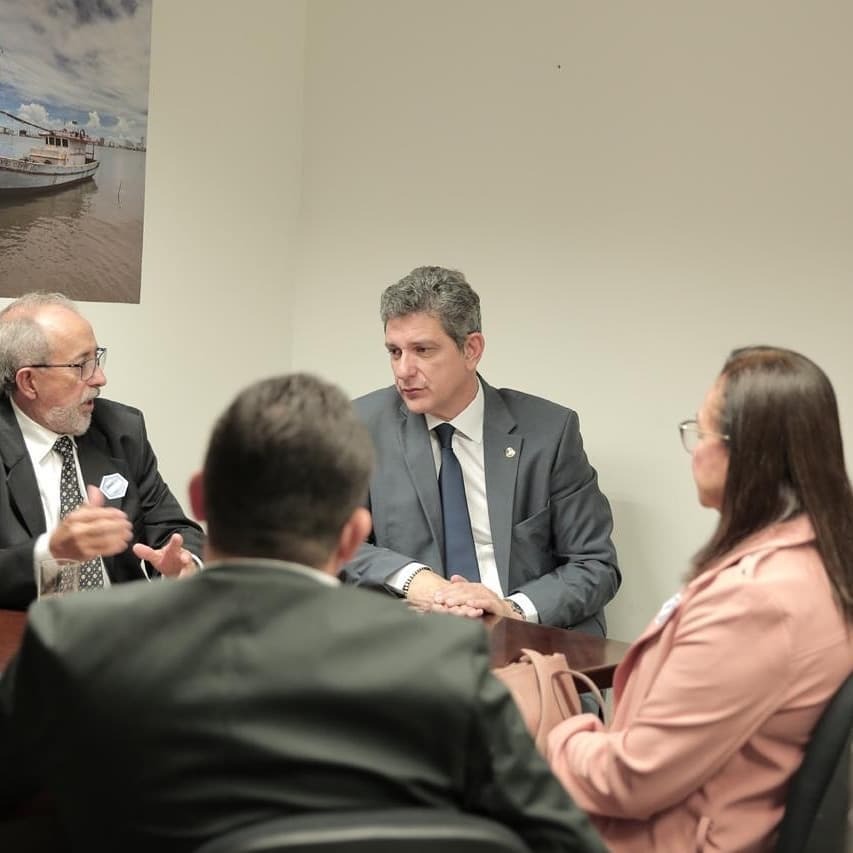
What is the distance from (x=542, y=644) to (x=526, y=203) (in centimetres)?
197

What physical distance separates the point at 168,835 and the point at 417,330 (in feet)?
7.37

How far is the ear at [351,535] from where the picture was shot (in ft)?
4.55

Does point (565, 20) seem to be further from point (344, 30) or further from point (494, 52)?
point (344, 30)

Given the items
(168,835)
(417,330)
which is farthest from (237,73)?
(168,835)

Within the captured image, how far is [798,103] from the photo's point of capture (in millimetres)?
3322

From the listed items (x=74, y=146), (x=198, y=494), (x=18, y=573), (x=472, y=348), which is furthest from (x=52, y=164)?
(x=198, y=494)

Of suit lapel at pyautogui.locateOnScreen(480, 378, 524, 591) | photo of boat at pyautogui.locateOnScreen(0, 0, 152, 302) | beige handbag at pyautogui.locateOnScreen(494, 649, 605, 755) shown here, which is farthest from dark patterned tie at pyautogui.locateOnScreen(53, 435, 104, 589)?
beige handbag at pyautogui.locateOnScreen(494, 649, 605, 755)

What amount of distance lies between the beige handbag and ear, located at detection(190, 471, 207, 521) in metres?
0.86

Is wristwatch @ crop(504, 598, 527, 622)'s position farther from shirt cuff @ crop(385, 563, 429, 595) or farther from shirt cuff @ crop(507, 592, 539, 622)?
shirt cuff @ crop(385, 563, 429, 595)

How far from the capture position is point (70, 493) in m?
3.04

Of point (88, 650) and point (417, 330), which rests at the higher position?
point (417, 330)

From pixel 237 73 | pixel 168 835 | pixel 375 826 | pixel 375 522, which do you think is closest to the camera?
pixel 375 826

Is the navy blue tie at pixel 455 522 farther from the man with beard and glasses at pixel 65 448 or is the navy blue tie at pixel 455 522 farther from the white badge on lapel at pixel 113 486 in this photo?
the white badge on lapel at pixel 113 486

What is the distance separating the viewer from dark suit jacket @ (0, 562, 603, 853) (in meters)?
1.21
